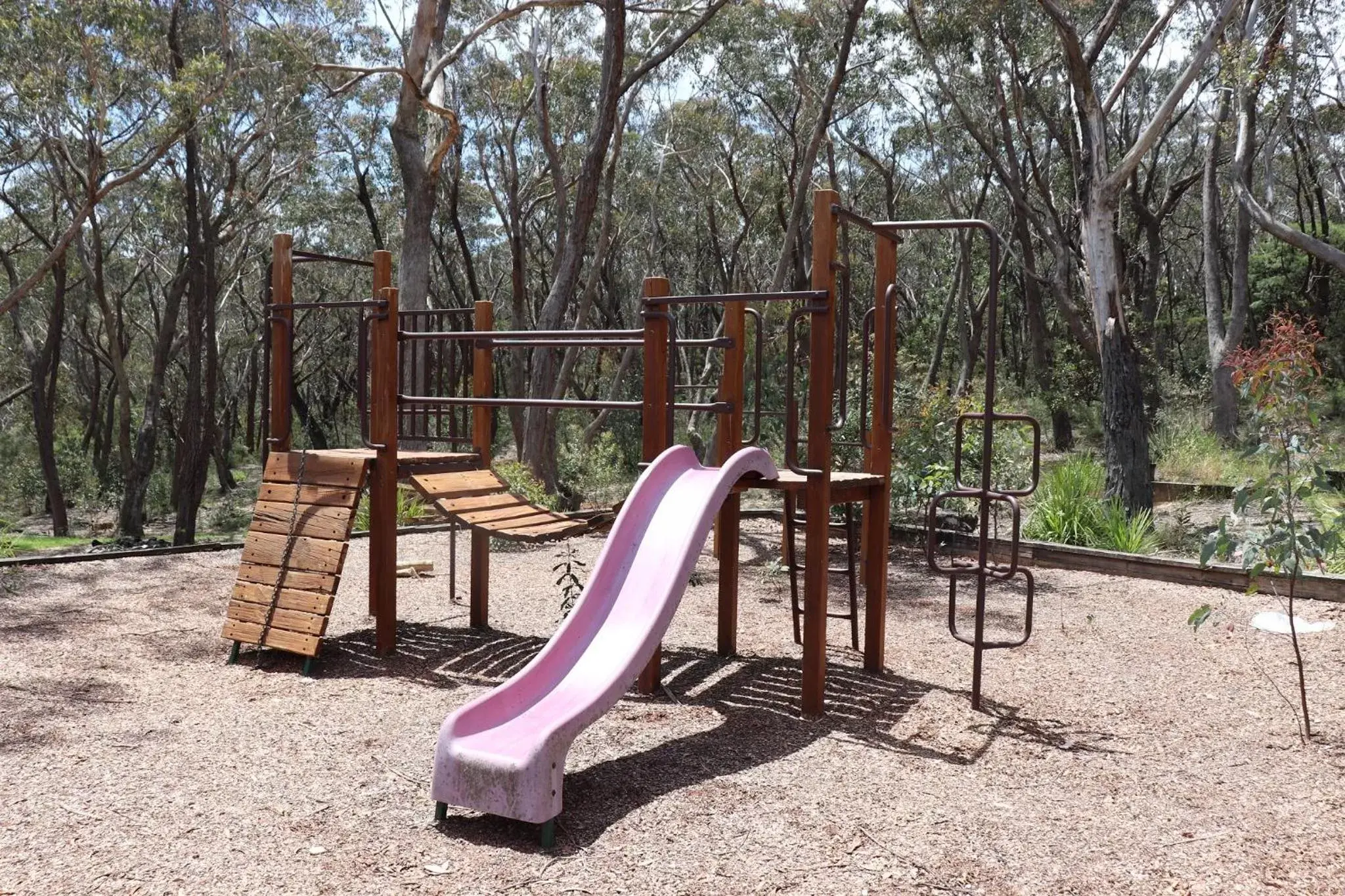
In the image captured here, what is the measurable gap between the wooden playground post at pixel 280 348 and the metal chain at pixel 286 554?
377 mm

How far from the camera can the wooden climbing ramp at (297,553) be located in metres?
6.25

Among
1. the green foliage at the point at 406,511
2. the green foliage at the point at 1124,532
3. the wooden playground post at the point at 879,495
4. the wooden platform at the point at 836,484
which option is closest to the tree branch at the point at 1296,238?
the green foliage at the point at 1124,532

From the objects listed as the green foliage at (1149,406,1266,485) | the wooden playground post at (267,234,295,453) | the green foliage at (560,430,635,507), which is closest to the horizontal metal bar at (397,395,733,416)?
the wooden playground post at (267,234,295,453)

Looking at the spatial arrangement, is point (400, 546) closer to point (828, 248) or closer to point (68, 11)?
point (828, 248)

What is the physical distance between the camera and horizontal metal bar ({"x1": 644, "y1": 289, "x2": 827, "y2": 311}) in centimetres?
519

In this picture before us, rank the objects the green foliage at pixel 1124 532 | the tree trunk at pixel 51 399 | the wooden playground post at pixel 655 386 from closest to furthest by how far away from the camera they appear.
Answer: the wooden playground post at pixel 655 386, the green foliage at pixel 1124 532, the tree trunk at pixel 51 399

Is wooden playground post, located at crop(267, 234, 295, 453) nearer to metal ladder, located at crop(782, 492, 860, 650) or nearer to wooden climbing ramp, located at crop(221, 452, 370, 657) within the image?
wooden climbing ramp, located at crop(221, 452, 370, 657)

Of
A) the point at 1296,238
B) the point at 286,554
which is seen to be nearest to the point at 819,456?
the point at 286,554

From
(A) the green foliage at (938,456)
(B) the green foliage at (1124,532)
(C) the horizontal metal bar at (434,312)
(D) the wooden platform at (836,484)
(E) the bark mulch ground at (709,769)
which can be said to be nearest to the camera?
(E) the bark mulch ground at (709,769)

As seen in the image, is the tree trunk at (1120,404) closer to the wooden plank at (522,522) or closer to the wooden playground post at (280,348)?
the wooden plank at (522,522)

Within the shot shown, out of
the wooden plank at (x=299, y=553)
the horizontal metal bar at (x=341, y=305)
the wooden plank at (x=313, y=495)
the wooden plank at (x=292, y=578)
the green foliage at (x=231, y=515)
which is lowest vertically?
the green foliage at (x=231, y=515)

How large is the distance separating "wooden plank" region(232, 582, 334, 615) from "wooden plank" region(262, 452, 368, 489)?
65 centimetres

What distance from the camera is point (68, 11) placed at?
48.6 feet

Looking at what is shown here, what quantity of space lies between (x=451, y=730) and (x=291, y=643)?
8.55 feet
